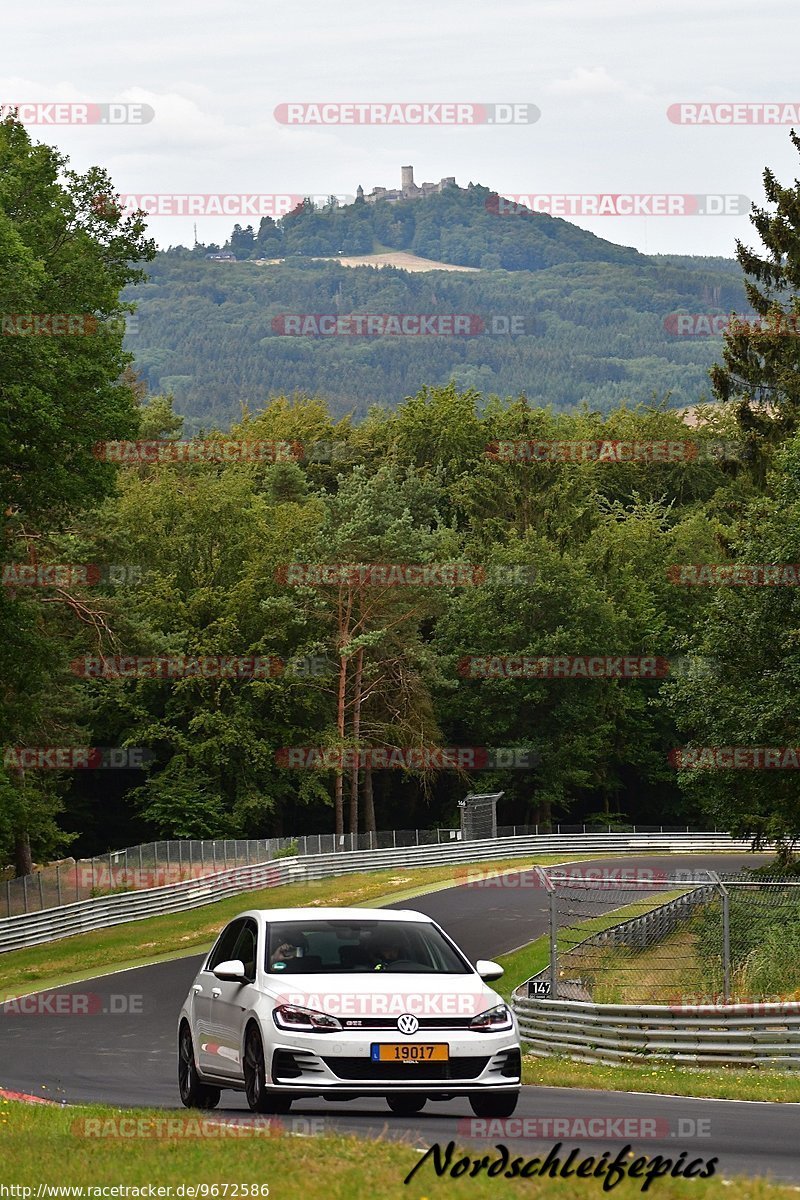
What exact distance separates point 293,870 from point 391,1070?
4752 centimetres

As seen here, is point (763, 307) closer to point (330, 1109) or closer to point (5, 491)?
point (5, 491)

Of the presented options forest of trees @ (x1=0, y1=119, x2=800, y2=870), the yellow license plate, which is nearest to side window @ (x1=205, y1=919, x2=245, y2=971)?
the yellow license plate

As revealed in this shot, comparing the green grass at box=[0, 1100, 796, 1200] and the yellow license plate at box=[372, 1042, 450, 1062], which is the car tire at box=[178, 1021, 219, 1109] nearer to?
the yellow license plate at box=[372, 1042, 450, 1062]

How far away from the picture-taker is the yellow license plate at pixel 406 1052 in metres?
12.3

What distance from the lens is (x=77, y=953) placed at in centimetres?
4375

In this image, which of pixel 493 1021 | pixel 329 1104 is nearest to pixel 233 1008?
pixel 329 1104

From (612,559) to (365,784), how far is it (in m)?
18.5

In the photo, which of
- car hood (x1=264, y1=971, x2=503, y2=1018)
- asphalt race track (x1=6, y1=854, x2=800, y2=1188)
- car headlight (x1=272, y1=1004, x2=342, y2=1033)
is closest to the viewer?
asphalt race track (x1=6, y1=854, x2=800, y2=1188)

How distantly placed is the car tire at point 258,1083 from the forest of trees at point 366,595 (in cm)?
2262

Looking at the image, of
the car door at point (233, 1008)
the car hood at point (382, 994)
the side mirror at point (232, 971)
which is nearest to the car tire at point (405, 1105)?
the car hood at point (382, 994)

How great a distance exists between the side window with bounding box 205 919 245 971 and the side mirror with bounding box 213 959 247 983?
894 millimetres

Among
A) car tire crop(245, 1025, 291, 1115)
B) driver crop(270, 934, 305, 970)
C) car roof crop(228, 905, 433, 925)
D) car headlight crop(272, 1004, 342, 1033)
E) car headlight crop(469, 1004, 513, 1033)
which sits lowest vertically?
car tire crop(245, 1025, 291, 1115)

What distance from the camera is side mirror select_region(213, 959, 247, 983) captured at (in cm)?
1323

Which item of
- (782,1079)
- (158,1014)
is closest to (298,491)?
(158,1014)
